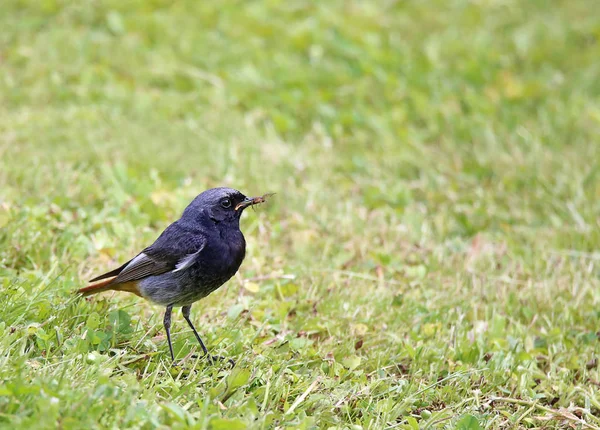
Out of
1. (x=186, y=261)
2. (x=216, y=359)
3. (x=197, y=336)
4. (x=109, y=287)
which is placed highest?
(x=186, y=261)

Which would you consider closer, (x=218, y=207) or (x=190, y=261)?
(x=190, y=261)

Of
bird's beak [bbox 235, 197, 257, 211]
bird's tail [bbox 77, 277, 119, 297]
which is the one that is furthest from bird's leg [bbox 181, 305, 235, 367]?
bird's beak [bbox 235, 197, 257, 211]

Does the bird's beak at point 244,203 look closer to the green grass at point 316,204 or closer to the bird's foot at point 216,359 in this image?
the green grass at point 316,204

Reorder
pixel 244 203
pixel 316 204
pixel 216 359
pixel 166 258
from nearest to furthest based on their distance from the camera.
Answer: pixel 216 359, pixel 166 258, pixel 244 203, pixel 316 204

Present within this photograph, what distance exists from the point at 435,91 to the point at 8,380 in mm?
6464

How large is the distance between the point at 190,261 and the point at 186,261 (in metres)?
0.03

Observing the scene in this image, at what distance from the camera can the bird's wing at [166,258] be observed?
181 inches

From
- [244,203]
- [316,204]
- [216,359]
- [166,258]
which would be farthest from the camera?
[316,204]

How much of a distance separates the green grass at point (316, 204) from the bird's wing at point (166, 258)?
8.4 inches

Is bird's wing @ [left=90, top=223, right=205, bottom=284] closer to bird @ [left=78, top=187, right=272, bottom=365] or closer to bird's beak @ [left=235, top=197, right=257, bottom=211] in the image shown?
bird @ [left=78, top=187, right=272, bottom=365]

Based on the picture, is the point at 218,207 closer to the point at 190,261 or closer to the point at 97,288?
the point at 190,261

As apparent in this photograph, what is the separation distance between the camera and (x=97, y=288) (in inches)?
183

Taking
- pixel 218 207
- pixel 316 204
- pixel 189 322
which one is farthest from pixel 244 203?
pixel 316 204

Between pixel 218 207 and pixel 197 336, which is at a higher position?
pixel 218 207
